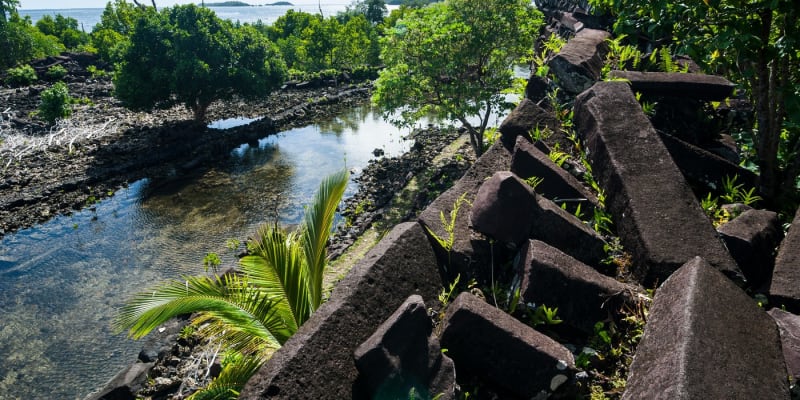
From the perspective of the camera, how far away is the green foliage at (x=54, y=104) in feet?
63.1

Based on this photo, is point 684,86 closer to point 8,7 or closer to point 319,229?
point 319,229

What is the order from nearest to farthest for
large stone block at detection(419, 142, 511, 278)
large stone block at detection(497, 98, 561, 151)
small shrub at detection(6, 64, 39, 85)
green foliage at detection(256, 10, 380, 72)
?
large stone block at detection(419, 142, 511, 278)
large stone block at detection(497, 98, 561, 151)
small shrub at detection(6, 64, 39, 85)
green foliage at detection(256, 10, 380, 72)

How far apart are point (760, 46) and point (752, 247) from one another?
161cm

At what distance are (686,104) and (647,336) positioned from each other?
368cm

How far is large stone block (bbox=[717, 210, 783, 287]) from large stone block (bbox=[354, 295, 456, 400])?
7.08 ft

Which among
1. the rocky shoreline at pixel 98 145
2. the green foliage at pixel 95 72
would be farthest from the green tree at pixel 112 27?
the rocky shoreline at pixel 98 145

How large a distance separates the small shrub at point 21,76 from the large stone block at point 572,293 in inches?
1466

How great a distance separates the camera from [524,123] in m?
5.09

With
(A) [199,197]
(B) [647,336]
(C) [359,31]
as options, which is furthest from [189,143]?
(C) [359,31]

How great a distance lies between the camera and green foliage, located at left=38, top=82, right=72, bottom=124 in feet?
63.1

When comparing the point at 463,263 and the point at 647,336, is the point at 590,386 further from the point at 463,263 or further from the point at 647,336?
the point at 463,263

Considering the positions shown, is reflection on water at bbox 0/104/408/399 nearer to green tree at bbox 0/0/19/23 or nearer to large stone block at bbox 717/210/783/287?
large stone block at bbox 717/210/783/287

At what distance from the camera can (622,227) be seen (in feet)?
11.2

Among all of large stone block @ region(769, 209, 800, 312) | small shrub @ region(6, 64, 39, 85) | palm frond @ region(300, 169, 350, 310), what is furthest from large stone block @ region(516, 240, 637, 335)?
small shrub @ region(6, 64, 39, 85)
